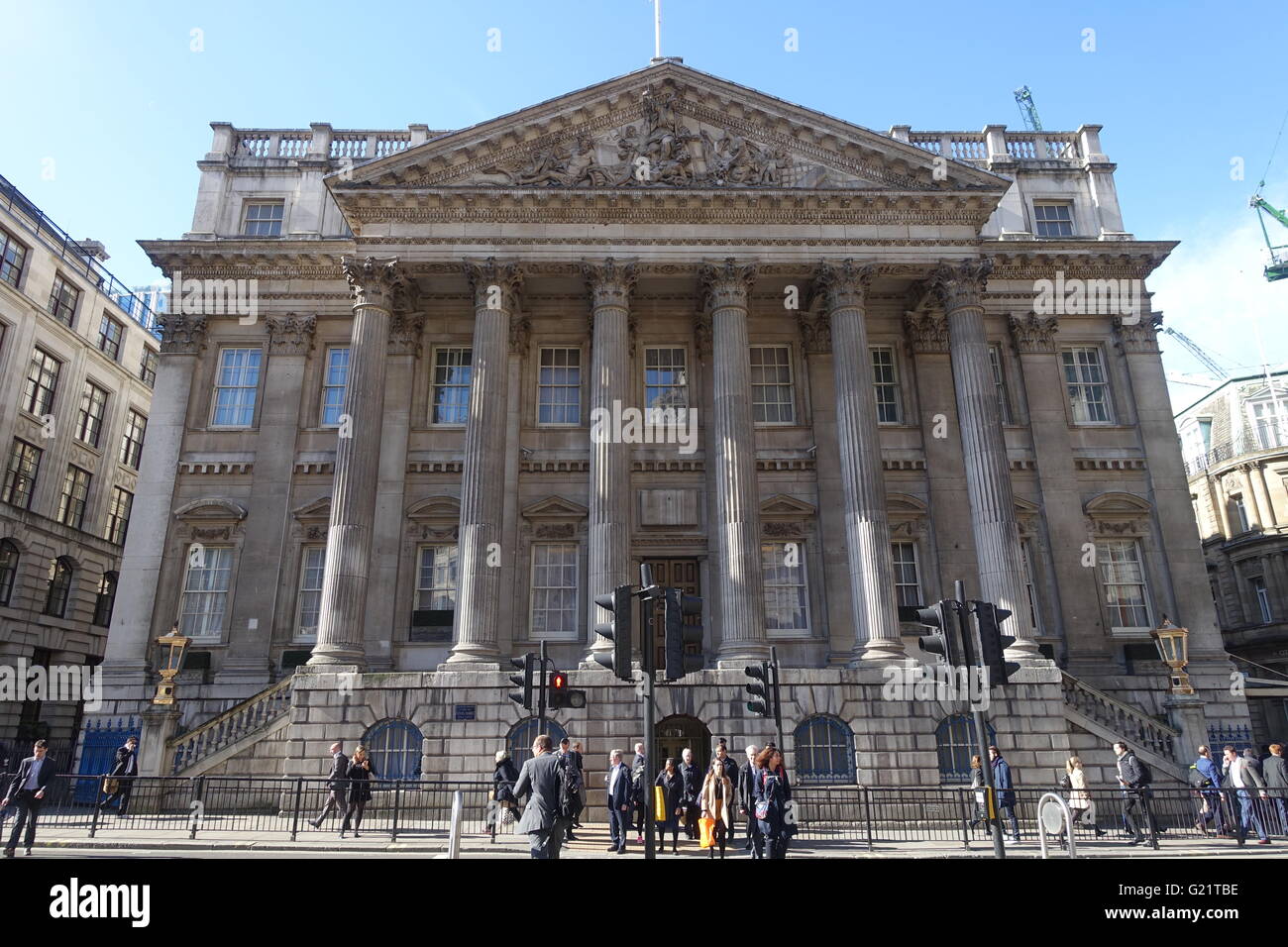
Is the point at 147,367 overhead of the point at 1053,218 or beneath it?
overhead

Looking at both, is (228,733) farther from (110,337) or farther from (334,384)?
(110,337)

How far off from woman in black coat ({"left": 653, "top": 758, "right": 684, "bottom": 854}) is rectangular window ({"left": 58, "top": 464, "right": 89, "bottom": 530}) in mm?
35192

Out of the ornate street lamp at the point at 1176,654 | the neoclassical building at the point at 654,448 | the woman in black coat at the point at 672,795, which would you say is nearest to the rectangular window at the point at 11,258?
the neoclassical building at the point at 654,448

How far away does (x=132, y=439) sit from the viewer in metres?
42.9

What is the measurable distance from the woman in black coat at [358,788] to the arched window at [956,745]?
13.2 metres

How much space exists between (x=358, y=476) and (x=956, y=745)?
16842 mm

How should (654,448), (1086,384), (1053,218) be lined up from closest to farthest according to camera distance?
(654,448)
(1086,384)
(1053,218)

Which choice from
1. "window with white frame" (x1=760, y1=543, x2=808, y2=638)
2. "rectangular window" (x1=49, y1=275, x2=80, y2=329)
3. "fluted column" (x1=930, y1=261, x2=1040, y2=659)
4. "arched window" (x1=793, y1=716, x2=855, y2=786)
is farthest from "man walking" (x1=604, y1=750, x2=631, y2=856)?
"rectangular window" (x1=49, y1=275, x2=80, y2=329)

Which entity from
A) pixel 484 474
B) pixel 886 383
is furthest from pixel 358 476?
pixel 886 383

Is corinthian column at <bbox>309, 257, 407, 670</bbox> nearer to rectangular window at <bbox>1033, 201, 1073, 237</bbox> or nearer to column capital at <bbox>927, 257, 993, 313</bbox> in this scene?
column capital at <bbox>927, 257, 993, 313</bbox>

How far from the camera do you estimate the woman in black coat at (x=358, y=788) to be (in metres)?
15.9

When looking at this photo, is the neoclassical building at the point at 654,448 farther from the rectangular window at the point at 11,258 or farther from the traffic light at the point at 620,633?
the rectangular window at the point at 11,258
